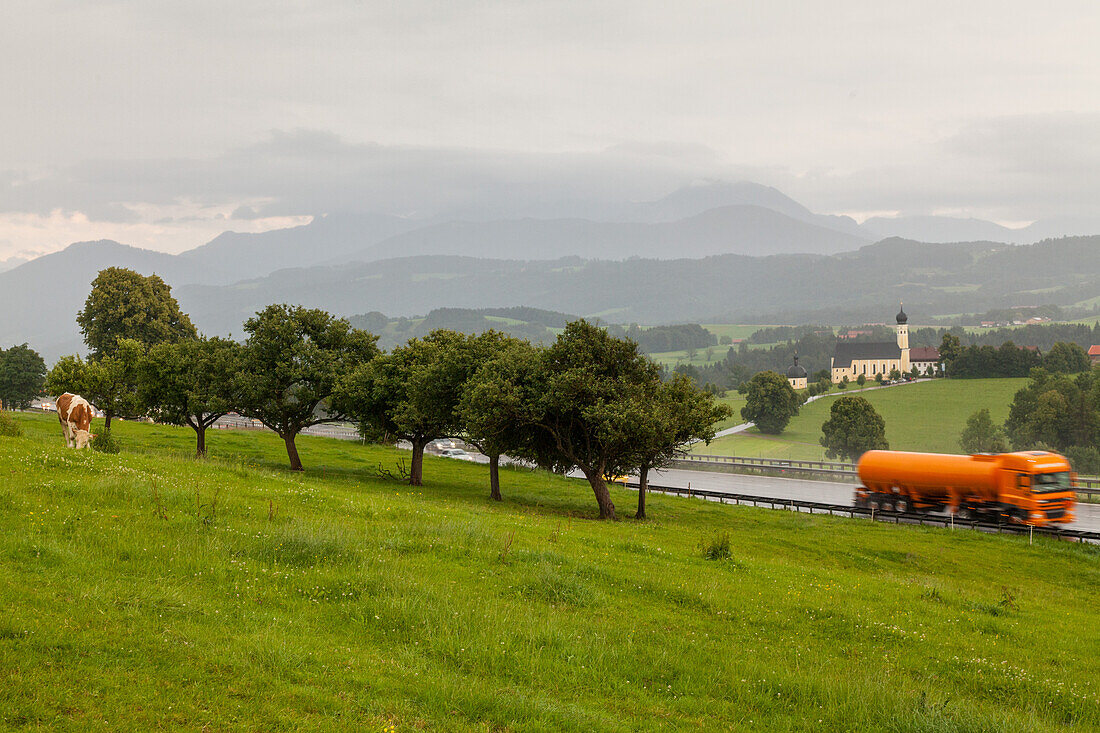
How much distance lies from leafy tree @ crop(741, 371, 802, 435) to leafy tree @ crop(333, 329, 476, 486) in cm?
11005

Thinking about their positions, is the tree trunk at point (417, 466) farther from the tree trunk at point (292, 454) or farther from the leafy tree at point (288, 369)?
the tree trunk at point (292, 454)

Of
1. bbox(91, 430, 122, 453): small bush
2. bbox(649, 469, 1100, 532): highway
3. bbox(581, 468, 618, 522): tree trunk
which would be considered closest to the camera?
bbox(91, 430, 122, 453): small bush

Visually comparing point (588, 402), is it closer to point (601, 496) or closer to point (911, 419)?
point (601, 496)

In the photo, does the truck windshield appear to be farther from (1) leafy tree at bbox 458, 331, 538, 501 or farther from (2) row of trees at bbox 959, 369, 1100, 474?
(2) row of trees at bbox 959, 369, 1100, 474

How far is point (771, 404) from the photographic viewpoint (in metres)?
144

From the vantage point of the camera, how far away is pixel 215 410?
46.6 meters

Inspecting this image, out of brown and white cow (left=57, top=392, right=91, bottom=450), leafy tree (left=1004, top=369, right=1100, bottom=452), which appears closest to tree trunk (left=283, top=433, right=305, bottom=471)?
brown and white cow (left=57, top=392, right=91, bottom=450)

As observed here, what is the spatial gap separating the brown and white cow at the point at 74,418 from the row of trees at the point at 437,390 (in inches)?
606

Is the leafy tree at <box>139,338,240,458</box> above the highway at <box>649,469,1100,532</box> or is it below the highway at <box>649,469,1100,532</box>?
above

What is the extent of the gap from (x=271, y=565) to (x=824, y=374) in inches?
7929

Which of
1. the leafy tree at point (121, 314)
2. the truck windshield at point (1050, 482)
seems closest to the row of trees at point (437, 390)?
the truck windshield at point (1050, 482)

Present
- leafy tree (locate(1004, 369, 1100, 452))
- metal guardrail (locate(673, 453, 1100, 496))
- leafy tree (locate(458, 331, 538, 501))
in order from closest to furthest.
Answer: leafy tree (locate(458, 331, 538, 501)) → metal guardrail (locate(673, 453, 1100, 496)) → leafy tree (locate(1004, 369, 1100, 452))

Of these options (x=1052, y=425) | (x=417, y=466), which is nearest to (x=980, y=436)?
(x=1052, y=425)

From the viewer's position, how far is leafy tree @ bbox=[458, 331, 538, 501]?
121 ft
